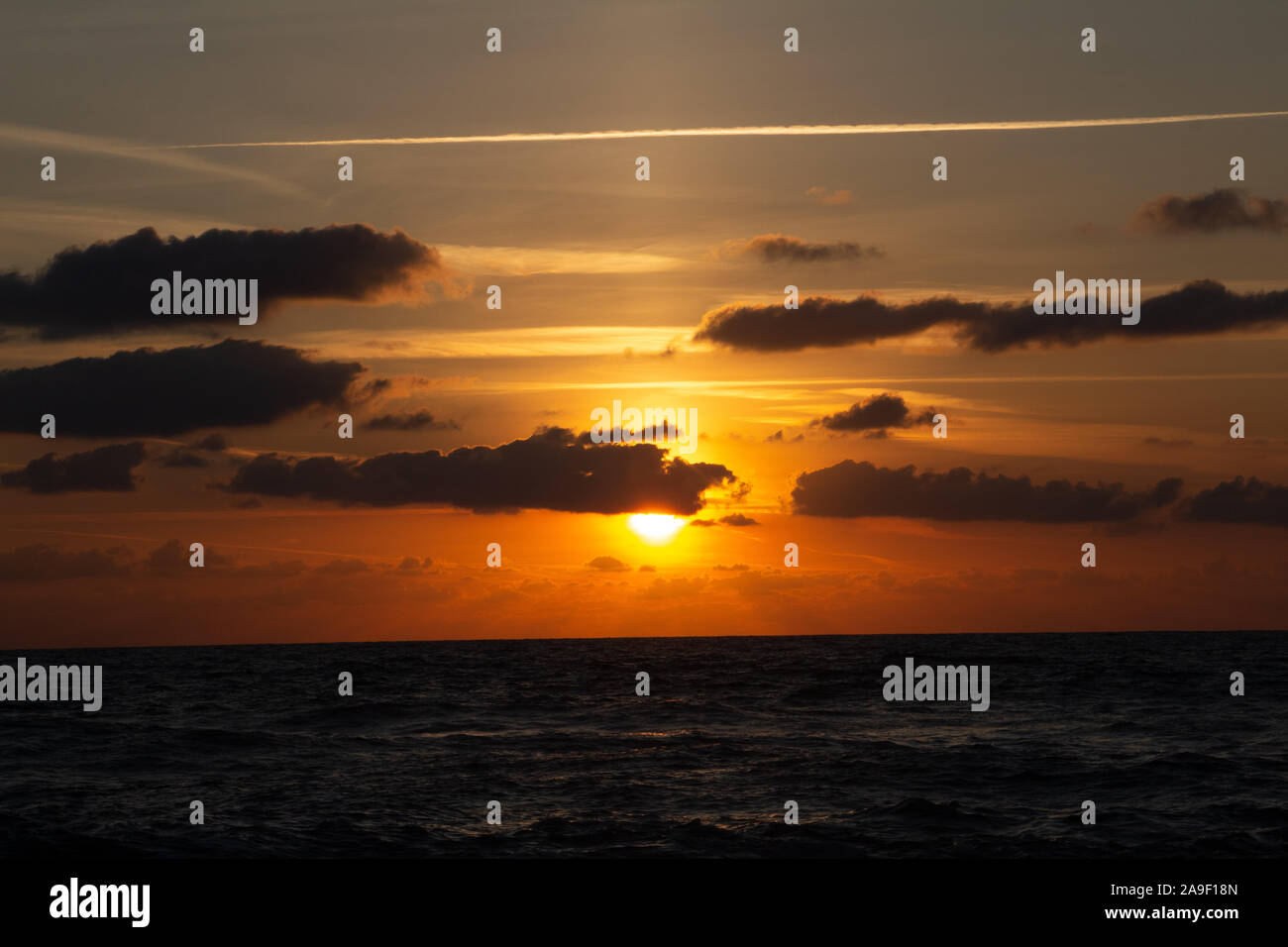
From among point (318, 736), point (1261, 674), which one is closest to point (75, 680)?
point (318, 736)

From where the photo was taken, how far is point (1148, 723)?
49656 mm

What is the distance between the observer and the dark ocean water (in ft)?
83.6

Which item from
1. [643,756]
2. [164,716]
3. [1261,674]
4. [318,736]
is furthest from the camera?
[1261,674]

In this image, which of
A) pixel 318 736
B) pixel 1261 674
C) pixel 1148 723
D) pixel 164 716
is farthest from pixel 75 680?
pixel 1261 674

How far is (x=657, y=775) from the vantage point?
3441 centimetres

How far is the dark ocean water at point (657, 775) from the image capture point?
25.5m

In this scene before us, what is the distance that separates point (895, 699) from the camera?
208 feet
